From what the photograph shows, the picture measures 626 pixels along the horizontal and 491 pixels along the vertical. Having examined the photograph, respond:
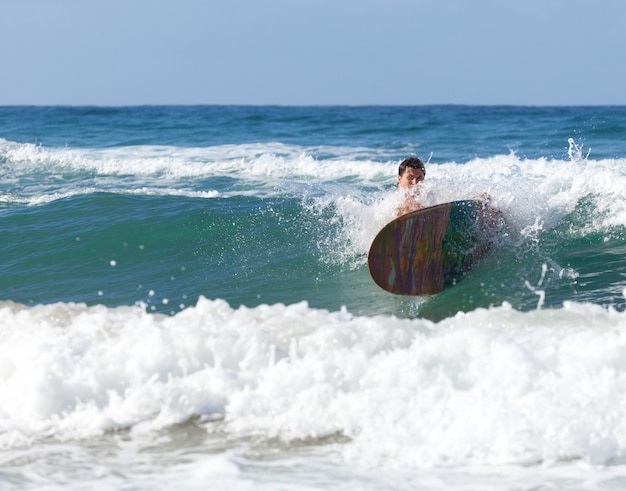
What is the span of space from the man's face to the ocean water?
13cm

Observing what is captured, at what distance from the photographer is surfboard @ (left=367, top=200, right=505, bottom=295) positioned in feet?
22.1

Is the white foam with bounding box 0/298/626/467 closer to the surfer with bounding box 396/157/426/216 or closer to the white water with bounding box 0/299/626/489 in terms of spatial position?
the white water with bounding box 0/299/626/489

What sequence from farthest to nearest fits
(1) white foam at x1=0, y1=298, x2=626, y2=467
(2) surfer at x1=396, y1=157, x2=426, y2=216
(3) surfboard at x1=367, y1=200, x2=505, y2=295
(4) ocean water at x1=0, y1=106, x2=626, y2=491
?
(2) surfer at x1=396, y1=157, x2=426, y2=216
(3) surfboard at x1=367, y1=200, x2=505, y2=295
(1) white foam at x1=0, y1=298, x2=626, y2=467
(4) ocean water at x1=0, y1=106, x2=626, y2=491

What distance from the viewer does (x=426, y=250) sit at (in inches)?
270

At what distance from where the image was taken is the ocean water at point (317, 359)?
388cm

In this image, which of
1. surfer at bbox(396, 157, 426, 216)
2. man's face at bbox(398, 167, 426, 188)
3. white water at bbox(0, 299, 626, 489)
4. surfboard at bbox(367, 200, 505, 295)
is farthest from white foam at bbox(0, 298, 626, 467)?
man's face at bbox(398, 167, 426, 188)

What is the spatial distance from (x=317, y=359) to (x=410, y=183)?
3.26 metres

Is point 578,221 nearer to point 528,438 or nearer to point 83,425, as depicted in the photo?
point 528,438

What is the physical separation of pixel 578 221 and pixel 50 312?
553 centimetres

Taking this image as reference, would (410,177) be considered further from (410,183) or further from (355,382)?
(355,382)

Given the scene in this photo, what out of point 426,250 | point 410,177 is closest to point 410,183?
point 410,177

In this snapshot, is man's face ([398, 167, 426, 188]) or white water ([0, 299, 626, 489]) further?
man's face ([398, 167, 426, 188])

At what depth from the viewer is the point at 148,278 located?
8.02 meters

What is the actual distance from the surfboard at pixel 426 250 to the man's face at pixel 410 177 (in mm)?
554
